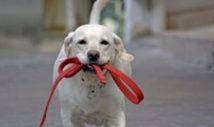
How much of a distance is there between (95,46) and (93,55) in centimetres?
6

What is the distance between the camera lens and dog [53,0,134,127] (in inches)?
138

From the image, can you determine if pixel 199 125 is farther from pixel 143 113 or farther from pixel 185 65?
pixel 185 65

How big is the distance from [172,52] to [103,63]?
818 cm

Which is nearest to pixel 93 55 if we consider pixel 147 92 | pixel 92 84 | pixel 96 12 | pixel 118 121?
pixel 92 84

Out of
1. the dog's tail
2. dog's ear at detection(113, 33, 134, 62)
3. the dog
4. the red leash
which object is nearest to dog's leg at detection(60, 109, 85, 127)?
the dog

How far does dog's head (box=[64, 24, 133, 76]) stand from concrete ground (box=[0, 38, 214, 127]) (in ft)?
5.26

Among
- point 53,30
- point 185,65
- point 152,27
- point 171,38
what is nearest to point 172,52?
point 171,38

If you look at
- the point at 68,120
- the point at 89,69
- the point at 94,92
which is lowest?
the point at 68,120

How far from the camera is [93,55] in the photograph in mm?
3395

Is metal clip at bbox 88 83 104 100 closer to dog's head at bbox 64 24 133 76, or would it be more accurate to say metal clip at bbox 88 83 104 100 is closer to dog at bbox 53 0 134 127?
dog at bbox 53 0 134 127

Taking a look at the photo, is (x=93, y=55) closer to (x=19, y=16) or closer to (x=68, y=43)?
(x=68, y=43)

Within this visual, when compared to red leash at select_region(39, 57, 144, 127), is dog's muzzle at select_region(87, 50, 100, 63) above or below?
Answer: above

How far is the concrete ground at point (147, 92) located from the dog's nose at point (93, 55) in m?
1.87

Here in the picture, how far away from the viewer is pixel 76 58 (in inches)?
141
